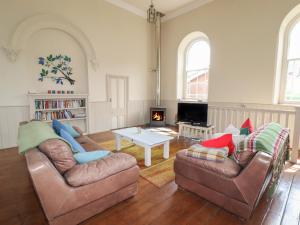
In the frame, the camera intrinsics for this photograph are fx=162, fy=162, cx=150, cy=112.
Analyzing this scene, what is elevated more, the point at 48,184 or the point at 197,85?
the point at 197,85

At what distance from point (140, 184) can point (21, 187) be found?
5.30 ft

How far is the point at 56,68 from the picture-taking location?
4.27m

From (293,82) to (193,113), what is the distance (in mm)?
2318

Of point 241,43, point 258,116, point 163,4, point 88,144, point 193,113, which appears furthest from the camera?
point 163,4

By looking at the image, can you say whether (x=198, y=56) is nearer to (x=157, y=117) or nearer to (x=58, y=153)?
(x=157, y=117)

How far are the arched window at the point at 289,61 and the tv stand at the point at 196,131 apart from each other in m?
1.68

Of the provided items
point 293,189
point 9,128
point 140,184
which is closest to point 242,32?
point 293,189

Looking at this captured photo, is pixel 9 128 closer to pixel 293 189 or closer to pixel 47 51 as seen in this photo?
pixel 47 51

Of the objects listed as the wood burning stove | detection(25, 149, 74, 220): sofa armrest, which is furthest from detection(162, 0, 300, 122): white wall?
detection(25, 149, 74, 220): sofa armrest

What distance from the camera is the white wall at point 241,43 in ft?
12.2

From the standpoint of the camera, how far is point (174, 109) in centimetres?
606

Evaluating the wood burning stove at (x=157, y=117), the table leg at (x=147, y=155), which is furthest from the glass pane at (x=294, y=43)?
the table leg at (x=147, y=155)

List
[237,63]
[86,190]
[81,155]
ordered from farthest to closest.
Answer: [237,63] < [81,155] < [86,190]

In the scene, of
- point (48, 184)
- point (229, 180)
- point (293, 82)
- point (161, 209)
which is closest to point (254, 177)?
point (229, 180)
